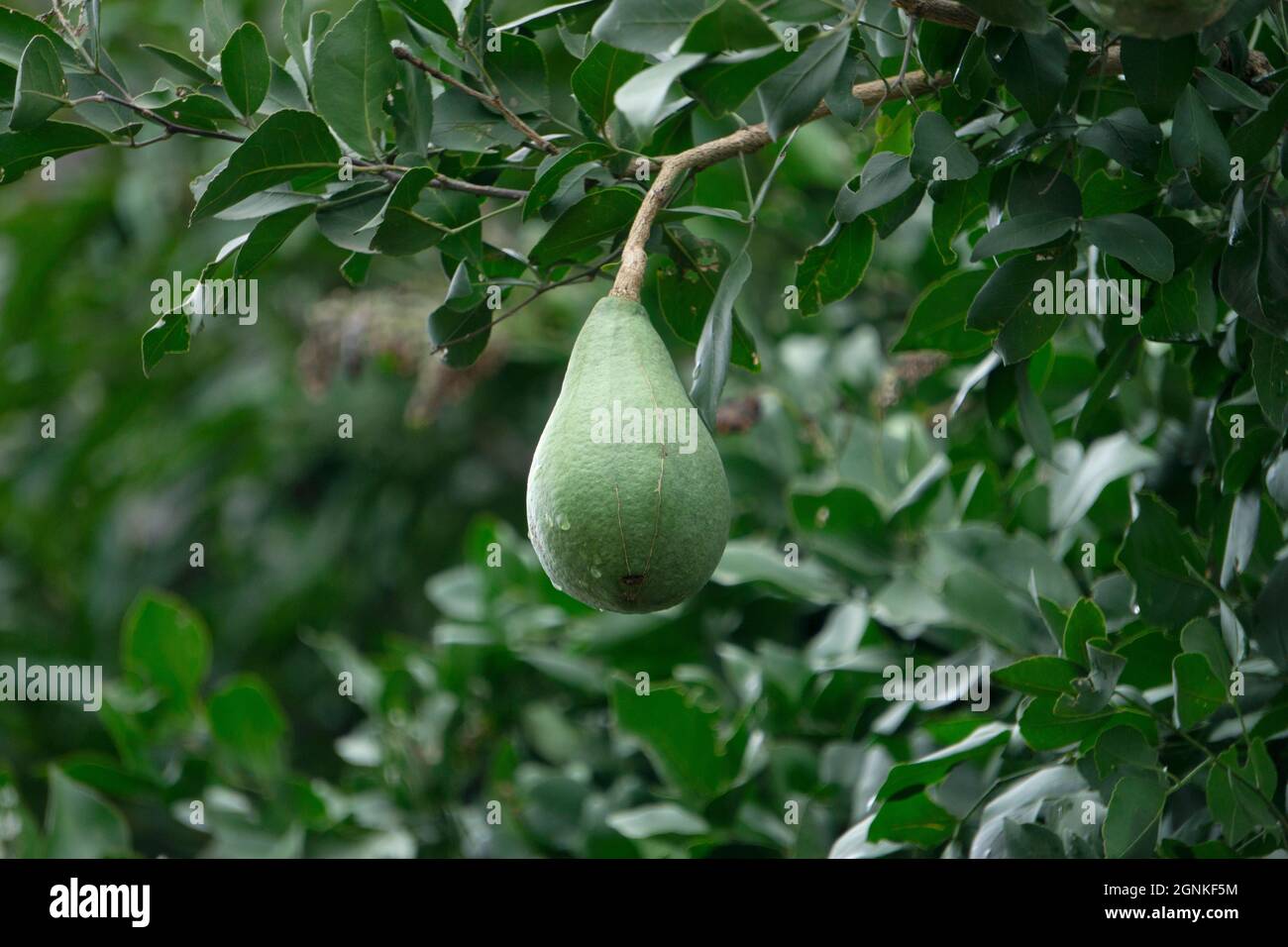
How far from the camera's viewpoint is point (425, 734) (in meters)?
2.01

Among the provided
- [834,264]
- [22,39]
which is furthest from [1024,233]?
[22,39]

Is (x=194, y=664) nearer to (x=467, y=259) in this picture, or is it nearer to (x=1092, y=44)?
(x=467, y=259)

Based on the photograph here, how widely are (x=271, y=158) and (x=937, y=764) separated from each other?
728mm

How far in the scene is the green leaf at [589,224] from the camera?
2.89 ft

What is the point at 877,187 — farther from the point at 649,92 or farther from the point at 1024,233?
the point at 649,92

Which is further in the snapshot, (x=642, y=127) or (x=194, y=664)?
(x=194, y=664)

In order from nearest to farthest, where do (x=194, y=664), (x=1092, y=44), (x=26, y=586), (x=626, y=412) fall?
(x=626, y=412) → (x=1092, y=44) → (x=194, y=664) → (x=26, y=586)

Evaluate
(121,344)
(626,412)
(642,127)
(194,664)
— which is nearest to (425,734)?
(194,664)

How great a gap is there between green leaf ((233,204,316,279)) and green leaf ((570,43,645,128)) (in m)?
0.21

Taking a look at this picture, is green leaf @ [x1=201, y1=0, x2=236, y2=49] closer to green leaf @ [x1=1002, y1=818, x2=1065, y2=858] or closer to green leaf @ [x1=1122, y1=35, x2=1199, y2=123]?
green leaf @ [x1=1122, y1=35, x2=1199, y2=123]

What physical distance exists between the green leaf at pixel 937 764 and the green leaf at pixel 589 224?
520 millimetres

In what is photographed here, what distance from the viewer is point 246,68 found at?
2.98 ft

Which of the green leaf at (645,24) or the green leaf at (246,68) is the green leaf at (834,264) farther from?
the green leaf at (246,68)
